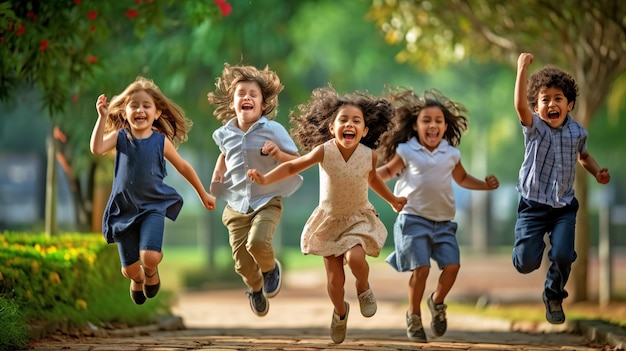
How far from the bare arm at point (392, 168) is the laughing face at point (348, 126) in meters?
0.81

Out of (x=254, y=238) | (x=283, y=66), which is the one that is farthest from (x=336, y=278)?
(x=283, y=66)

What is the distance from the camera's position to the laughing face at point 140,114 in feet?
29.0

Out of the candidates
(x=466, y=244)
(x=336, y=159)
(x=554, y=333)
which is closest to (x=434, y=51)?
(x=554, y=333)

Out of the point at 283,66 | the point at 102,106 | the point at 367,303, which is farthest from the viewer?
the point at 283,66

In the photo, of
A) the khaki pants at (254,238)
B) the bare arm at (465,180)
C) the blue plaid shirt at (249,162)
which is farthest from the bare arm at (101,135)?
the bare arm at (465,180)

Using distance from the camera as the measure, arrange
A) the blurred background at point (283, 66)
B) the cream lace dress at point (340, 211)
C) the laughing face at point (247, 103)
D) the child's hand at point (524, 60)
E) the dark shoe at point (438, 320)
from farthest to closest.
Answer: the blurred background at point (283, 66) → the dark shoe at point (438, 320) → the laughing face at point (247, 103) → the cream lace dress at point (340, 211) → the child's hand at point (524, 60)

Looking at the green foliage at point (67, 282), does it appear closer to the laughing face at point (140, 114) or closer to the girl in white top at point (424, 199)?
the laughing face at point (140, 114)

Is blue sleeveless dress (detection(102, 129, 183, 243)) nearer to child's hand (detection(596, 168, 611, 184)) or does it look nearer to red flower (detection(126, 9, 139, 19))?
child's hand (detection(596, 168, 611, 184))

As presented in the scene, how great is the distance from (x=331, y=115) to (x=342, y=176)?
0.57 meters

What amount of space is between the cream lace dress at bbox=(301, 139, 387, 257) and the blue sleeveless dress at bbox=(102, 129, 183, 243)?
1.19 metres

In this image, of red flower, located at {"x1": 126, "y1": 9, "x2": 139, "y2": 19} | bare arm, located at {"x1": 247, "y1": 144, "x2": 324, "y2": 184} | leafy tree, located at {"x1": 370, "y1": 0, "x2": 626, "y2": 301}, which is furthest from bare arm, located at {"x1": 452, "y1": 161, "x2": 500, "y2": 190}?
leafy tree, located at {"x1": 370, "y1": 0, "x2": 626, "y2": 301}

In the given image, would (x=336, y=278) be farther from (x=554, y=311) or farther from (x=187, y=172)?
(x=554, y=311)

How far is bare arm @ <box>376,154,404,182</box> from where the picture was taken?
9805 mm

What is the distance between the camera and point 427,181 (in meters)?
9.74
